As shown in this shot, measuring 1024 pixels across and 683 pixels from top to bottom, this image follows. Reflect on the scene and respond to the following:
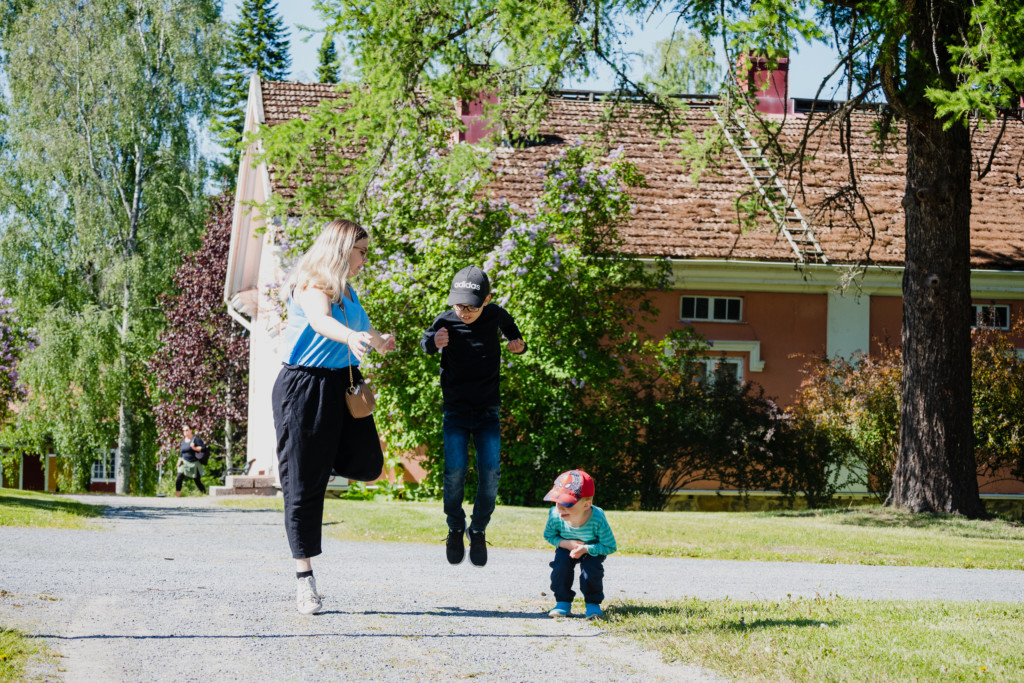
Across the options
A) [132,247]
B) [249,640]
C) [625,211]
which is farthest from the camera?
[132,247]

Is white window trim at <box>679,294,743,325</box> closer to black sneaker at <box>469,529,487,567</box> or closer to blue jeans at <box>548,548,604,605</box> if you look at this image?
black sneaker at <box>469,529,487,567</box>

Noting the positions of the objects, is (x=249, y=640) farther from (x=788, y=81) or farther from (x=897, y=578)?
(x=788, y=81)

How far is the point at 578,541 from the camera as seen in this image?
6441 mm

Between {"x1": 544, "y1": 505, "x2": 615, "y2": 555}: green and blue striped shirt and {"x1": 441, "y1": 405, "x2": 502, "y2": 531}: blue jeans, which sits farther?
{"x1": 441, "y1": 405, "x2": 502, "y2": 531}: blue jeans

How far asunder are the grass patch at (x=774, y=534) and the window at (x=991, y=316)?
5.92m

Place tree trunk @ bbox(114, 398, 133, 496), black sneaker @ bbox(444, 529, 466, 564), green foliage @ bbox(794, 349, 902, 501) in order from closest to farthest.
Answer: black sneaker @ bbox(444, 529, 466, 564) → green foliage @ bbox(794, 349, 902, 501) → tree trunk @ bbox(114, 398, 133, 496)

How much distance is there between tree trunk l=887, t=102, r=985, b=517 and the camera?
48.9ft

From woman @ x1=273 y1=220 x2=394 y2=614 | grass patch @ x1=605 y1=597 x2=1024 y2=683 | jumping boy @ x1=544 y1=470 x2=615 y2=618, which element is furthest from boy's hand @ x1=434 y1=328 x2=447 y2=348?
grass patch @ x1=605 y1=597 x2=1024 y2=683

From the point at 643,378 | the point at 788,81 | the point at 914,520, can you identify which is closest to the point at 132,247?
the point at 788,81

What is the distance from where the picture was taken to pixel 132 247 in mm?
35281

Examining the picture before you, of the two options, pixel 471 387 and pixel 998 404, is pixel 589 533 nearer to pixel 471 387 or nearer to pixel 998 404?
pixel 471 387

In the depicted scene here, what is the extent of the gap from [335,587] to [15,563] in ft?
8.36

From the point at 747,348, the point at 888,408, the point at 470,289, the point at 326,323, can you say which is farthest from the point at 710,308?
the point at 326,323

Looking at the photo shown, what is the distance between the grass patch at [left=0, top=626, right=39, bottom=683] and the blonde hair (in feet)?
6.95
